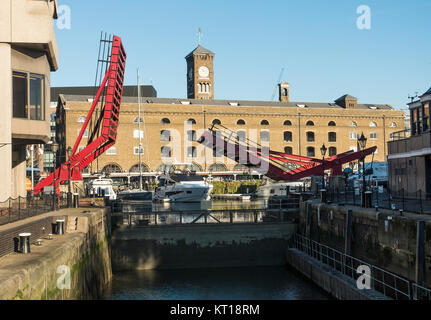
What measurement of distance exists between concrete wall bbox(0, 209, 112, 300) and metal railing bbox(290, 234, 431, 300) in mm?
8622

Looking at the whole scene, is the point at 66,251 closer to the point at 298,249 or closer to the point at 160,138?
the point at 298,249

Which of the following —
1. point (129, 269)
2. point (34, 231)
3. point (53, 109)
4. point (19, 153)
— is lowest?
point (129, 269)

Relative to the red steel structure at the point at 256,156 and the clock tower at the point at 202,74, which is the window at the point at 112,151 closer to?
the clock tower at the point at 202,74

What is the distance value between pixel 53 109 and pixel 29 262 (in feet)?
→ 337

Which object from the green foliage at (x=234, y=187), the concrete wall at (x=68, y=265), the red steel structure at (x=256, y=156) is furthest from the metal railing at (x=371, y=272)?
the green foliage at (x=234, y=187)

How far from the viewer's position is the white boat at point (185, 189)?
47.4 meters

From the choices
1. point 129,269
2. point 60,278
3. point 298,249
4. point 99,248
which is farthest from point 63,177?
point 60,278

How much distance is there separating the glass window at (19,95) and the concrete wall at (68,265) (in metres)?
5.64

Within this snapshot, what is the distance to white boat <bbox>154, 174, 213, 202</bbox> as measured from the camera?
4738 centimetres

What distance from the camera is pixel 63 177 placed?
30.8 meters

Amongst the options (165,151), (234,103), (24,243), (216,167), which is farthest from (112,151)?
(24,243)

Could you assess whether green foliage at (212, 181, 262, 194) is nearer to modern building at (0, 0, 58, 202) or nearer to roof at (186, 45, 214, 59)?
roof at (186, 45, 214, 59)

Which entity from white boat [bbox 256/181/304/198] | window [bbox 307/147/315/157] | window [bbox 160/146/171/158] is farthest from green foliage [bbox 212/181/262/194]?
window [bbox 307/147/315/157]

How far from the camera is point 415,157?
992 inches
